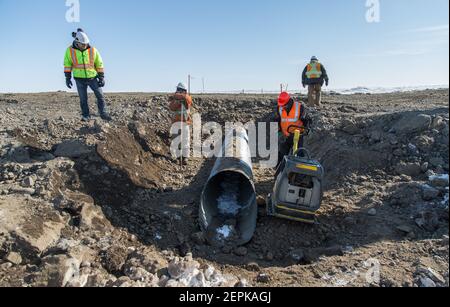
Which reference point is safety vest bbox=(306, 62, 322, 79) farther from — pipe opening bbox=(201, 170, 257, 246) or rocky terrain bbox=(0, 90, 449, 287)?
pipe opening bbox=(201, 170, 257, 246)

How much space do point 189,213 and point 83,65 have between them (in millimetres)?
3819

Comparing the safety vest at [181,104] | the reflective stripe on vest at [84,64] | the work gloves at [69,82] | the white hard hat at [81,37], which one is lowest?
the safety vest at [181,104]

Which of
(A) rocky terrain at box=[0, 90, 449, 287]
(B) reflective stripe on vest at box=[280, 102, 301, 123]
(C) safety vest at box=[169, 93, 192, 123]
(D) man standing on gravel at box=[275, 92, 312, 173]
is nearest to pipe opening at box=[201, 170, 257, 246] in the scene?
(A) rocky terrain at box=[0, 90, 449, 287]

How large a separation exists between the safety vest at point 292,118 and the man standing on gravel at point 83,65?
12.8 feet

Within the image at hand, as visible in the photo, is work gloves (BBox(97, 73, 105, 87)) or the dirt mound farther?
work gloves (BBox(97, 73, 105, 87))

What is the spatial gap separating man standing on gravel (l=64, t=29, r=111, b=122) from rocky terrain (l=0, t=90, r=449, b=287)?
2.68 feet

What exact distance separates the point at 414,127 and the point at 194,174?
452cm

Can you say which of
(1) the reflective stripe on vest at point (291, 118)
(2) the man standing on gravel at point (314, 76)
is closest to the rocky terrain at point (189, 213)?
(1) the reflective stripe on vest at point (291, 118)

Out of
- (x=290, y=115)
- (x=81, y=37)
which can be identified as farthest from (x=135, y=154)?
(x=290, y=115)

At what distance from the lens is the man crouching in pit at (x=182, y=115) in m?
7.89

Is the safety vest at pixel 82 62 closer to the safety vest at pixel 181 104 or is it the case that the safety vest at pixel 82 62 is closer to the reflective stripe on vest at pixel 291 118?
the safety vest at pixel 181 104

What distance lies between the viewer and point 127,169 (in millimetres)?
6516

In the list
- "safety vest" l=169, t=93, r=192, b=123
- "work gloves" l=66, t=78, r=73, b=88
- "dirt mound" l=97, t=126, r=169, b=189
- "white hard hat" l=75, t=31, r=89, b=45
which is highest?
"white hard hat" l=75, t=31, r=89, b=45

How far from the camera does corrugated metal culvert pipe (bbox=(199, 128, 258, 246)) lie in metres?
5.57
